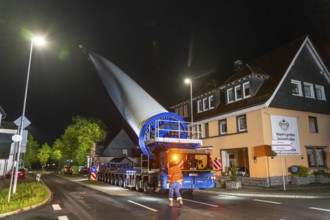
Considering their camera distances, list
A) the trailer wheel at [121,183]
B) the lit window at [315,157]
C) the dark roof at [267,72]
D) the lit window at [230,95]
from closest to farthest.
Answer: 1. the trailer wheel at [121,183]
2. the dark roof at [267,72]
3. the lit window at [315,157]
4. the lit window at [230,95]

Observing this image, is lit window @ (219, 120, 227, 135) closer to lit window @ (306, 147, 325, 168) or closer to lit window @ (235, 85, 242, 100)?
lit window @ (235, 85, 242, 100)

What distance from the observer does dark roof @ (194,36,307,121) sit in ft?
72.2

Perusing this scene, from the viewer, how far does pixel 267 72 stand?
24406 mm

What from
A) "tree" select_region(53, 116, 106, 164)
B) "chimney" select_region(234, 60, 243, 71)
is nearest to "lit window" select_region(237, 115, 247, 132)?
"chimney" select_region(234, 60, 243, 71)

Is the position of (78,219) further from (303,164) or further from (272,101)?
(303,164)

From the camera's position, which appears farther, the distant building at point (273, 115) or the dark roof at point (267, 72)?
the dark roof at point (267, 72)

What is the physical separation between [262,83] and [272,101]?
264cm

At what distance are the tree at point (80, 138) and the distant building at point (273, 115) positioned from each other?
2609 cm

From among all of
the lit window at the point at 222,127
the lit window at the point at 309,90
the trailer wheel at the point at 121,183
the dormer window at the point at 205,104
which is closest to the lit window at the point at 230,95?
the lit window at the point at 222,127

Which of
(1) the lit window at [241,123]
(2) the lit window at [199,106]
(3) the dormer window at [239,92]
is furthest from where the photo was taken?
(2) the lit window at [199,106]

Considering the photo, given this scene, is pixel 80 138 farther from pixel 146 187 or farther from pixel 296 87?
pixel 296 87

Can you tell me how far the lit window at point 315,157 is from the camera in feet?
74.6

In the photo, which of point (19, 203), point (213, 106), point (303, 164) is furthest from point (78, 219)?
point (213, 106)

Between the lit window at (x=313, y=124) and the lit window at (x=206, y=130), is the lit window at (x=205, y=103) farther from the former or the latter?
the lit window at (x=313, y=124)
